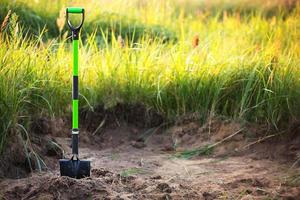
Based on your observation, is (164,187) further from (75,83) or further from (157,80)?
(157,80)

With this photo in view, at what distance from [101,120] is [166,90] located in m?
0.68

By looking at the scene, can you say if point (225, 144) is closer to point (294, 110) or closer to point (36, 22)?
point (294, 110)

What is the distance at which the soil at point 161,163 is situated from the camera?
3.99 m

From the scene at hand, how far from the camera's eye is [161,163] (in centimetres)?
488

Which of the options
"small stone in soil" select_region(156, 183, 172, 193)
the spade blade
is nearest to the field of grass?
the spade blade

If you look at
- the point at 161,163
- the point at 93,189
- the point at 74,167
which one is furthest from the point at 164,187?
the point at 161,163

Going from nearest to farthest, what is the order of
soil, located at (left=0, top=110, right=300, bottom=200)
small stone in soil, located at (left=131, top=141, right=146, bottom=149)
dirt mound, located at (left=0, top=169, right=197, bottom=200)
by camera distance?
dirt mound, located at (left=0, top=169, right=197, bottom=200), soil, located at (left=0, top=110, right=300, bottom=200), small stone in soil, located at (left=131, top=141, right=146, bottom=149)

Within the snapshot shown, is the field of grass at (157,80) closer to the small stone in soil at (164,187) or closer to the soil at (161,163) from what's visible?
the soil at (161,163)

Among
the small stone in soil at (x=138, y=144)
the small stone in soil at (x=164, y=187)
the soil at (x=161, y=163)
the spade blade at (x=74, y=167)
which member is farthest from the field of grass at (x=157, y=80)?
the small stone in soil at (x=164, y=187)

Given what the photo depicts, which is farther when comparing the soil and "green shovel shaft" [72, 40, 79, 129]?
"green shovel shaft" [72, 40, 79, 129]

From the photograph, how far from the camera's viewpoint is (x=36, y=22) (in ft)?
23.4

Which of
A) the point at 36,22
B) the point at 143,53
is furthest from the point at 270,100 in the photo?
the point at 36,22

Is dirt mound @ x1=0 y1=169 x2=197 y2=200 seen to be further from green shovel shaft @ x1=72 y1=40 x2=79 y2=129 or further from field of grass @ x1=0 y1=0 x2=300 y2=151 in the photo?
field of grass @ x1=0 y1=0 x2=300 y2=151

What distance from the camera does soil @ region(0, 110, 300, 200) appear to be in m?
3.99
